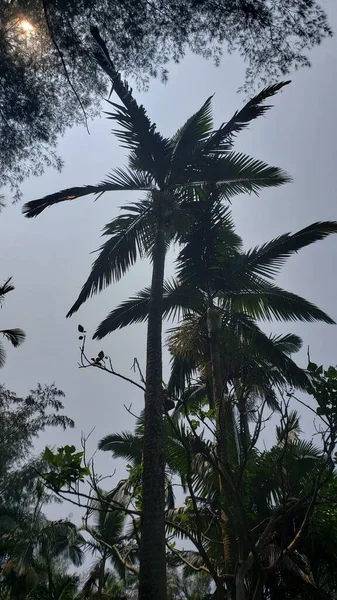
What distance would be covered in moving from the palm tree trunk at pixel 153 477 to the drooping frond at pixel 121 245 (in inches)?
65.6

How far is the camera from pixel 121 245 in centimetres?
985

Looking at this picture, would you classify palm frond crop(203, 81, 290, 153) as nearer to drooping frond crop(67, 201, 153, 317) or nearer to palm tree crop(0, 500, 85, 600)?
drooping frond crop(67, 201, 153, 317)

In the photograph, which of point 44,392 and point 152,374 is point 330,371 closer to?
point 152,374

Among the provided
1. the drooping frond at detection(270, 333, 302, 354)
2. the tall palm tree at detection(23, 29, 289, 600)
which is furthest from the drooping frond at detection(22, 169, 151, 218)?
the drooping frond at detection(270, 333, 302, 354)

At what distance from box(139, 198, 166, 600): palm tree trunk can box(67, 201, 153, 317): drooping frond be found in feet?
5.46

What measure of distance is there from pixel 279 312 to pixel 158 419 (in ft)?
17.4

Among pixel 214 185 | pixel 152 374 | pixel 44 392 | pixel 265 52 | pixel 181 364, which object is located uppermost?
pixel 214 185

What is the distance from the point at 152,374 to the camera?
7059mm

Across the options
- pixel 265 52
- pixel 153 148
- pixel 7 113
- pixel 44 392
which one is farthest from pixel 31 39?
pixel 44 392

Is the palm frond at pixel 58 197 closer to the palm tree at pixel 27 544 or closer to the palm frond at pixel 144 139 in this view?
the palm frond at pixel 144 139

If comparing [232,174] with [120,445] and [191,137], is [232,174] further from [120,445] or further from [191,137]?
[120,445]

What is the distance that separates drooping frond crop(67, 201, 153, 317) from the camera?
31.4 ft

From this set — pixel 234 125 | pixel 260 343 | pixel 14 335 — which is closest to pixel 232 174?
pixel 234 125

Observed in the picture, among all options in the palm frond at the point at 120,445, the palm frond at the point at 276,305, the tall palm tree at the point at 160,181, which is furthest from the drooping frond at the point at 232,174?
the palm frond at the point at 120,445
